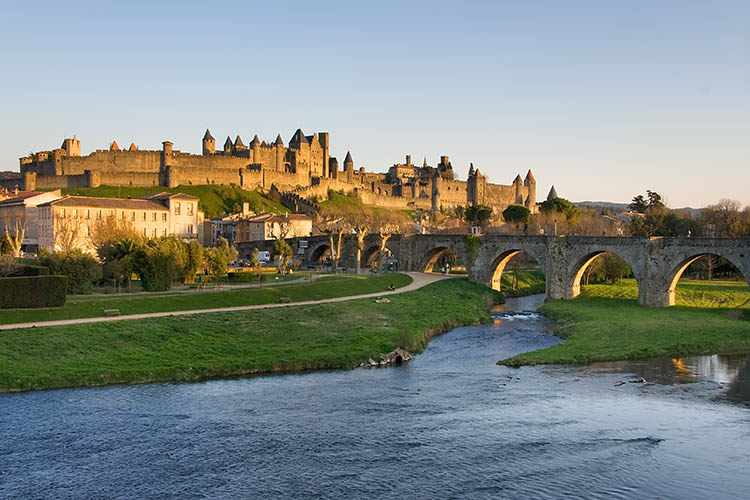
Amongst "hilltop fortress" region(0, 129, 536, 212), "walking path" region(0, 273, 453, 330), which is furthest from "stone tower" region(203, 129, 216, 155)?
"walking path" region(0, 273, 453, 330)

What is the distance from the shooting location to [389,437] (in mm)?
20484

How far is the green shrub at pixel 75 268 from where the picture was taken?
39.1 metres

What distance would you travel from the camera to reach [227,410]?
22625 mm

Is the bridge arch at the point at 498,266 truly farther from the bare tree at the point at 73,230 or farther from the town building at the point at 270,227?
the bare tree at the point at 73,230

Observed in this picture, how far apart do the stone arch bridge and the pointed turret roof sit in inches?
2725

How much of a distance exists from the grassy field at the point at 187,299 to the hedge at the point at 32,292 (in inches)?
27.4

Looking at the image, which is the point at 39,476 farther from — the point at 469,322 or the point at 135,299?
the point at 469,322

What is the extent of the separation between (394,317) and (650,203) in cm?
8677

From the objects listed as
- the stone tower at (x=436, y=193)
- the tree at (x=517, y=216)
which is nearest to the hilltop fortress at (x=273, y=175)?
the stone tower at (x=436, y=193)

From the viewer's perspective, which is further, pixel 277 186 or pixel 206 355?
pixel 277 186

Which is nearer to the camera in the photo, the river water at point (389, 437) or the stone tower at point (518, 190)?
the river water at point (389, 437)

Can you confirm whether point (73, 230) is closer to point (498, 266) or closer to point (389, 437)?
point (498, 266)

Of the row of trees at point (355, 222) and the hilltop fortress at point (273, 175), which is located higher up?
the hilltop fortress at point (273, 175)

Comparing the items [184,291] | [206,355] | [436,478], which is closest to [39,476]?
[436,478]
